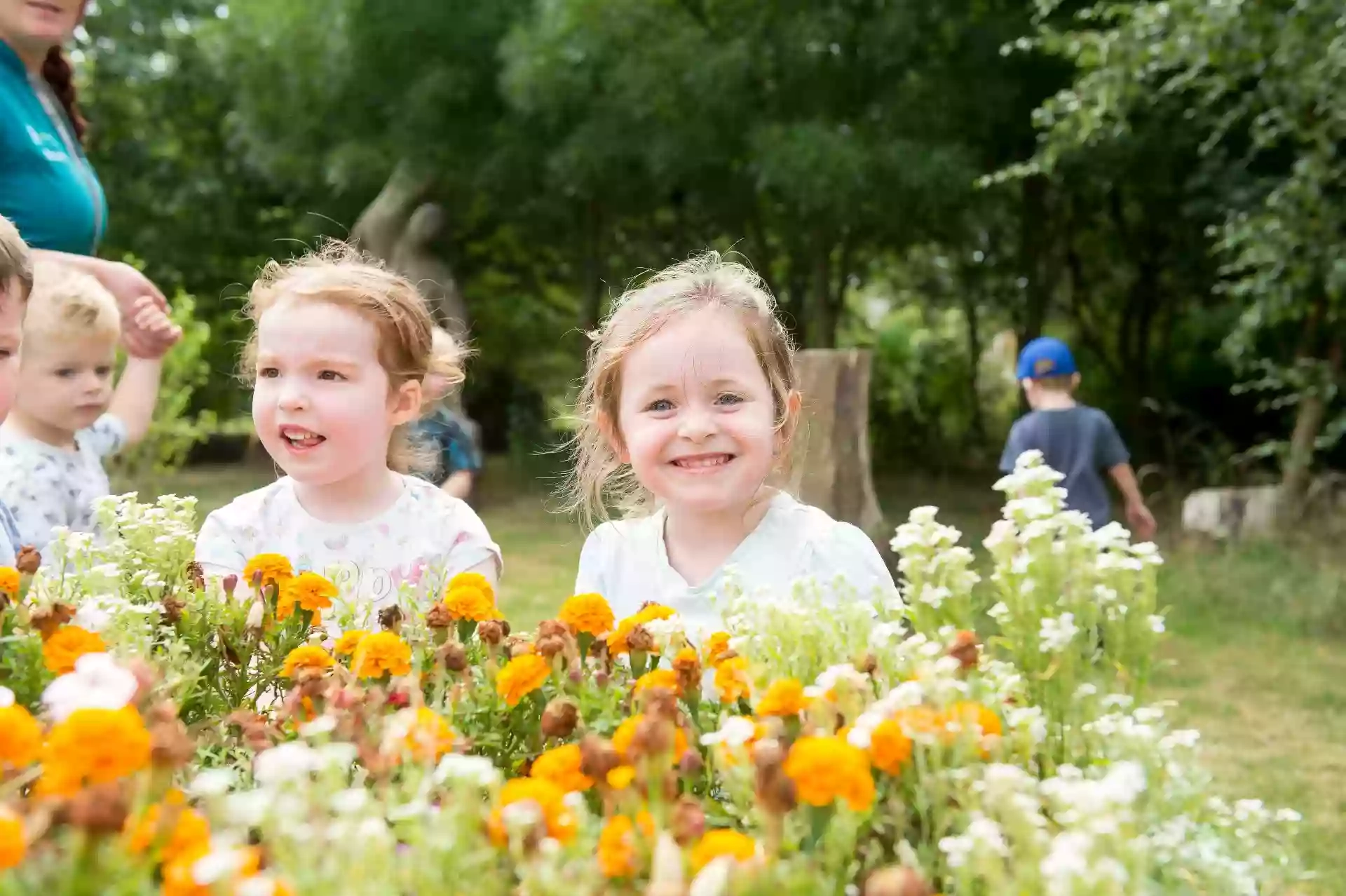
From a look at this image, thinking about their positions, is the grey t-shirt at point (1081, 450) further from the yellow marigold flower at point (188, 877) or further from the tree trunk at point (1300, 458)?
the yellow marigold flower at point (188, 877)

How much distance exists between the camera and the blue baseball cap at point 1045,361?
6570 millimetres

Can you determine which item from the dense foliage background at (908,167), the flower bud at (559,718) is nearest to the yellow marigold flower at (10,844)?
the flower bud at (559,718)

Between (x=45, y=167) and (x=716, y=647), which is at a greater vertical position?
(x=45, y=167)

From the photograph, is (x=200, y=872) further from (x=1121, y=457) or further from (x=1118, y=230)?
(x=1118, y=230)

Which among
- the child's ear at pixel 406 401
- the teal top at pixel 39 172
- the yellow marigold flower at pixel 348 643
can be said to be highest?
the teal top at pixel 39 172

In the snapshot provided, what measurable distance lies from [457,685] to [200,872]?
2.71ft

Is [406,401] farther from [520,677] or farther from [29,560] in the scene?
[520,677]

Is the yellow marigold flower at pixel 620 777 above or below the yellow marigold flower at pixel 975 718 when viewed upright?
below

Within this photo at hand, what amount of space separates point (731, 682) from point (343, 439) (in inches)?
57.5

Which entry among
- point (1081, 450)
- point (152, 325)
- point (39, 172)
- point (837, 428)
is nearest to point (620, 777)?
point (152, 325)

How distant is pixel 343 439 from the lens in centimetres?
284

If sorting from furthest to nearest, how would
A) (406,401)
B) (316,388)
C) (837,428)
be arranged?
(837,428) < (406,401) < (316,388)

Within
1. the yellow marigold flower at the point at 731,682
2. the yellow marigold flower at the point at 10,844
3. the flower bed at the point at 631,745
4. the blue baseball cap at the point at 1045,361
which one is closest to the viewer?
the yellow marigold flower at the point at 10,844

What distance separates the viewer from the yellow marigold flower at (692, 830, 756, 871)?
1.07 metres
